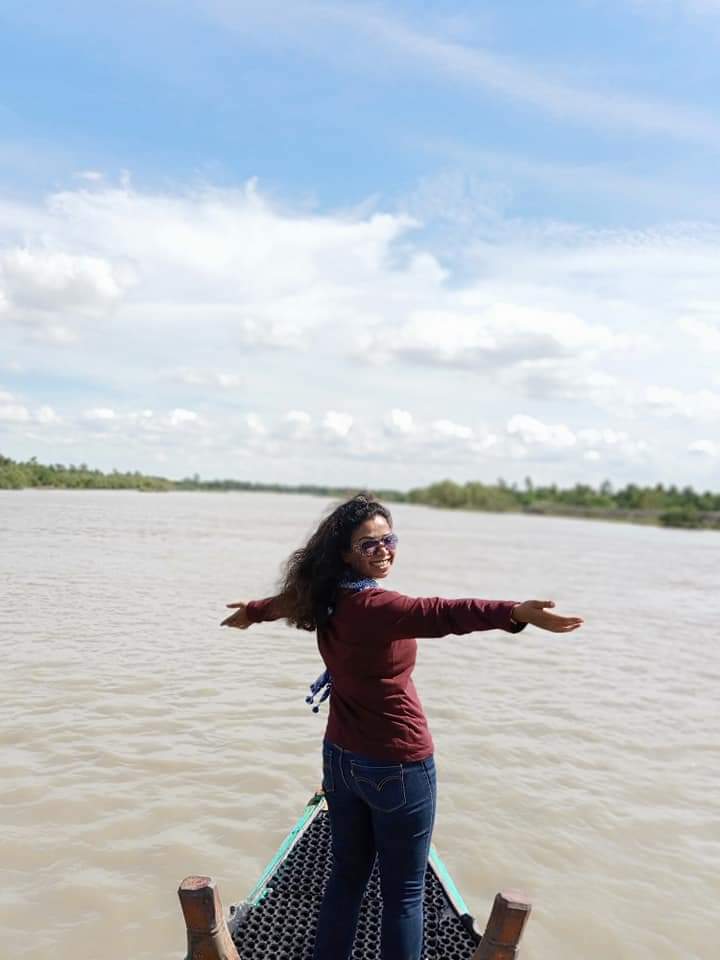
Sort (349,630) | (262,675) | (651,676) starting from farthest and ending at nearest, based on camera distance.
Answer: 1. (651,676)
2. (262,675)
3. (349,630)

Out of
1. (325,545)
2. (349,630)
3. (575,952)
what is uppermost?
(325,545)

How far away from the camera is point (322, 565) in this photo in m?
3.16

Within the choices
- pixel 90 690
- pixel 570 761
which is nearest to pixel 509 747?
pixel 570 761

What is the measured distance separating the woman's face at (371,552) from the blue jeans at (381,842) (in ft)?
2.44

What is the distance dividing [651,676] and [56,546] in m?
22.4

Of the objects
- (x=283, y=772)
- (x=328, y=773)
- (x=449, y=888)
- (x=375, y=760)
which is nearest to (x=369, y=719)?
(x=375, y=760)

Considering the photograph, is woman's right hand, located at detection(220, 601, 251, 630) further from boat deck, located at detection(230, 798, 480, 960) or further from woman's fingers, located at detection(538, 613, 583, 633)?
boat deck, located at detection(230, 798, 480, 960)

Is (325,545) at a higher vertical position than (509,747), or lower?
higher

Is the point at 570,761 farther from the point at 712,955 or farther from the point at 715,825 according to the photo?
the point at 712,955

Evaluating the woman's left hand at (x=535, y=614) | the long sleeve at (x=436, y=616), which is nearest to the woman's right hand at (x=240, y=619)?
the long sleeve at (x=436, y=616)

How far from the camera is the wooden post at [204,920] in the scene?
3.09 m

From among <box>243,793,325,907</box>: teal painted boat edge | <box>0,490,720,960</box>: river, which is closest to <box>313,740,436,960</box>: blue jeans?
<box>243,793,325,907</box>: teal painted boat edge

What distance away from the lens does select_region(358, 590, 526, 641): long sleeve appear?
280cm

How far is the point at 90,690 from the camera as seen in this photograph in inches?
378
